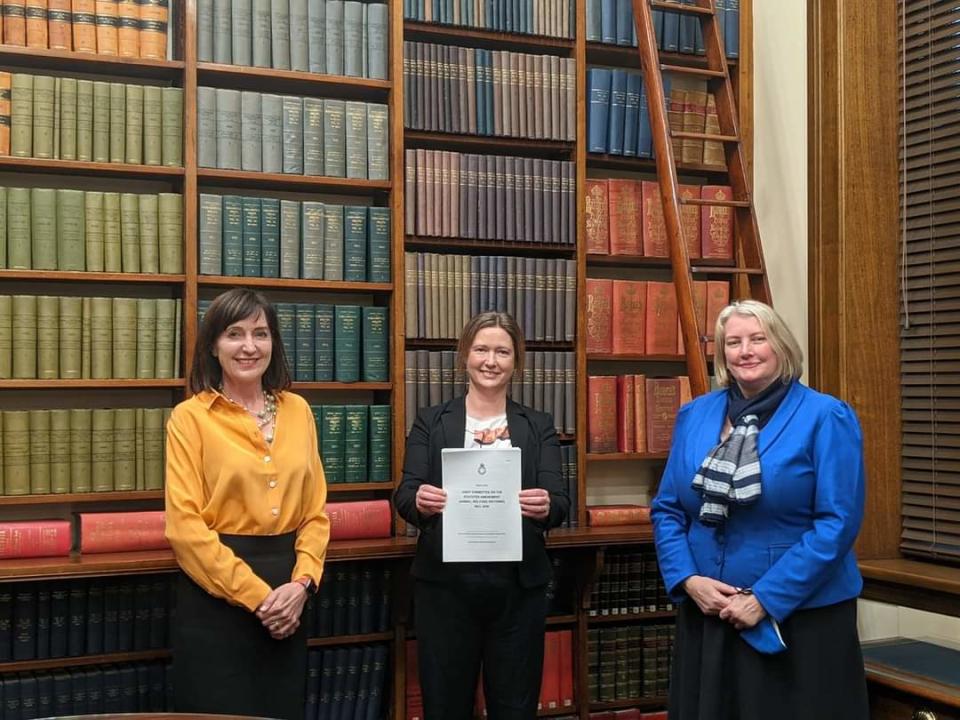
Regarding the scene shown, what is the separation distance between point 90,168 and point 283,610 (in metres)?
1.54

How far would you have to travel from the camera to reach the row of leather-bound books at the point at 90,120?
300 centimetres

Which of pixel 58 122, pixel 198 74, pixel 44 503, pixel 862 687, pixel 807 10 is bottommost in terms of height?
pixel 862 687

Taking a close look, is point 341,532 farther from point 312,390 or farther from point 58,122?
point 58,122

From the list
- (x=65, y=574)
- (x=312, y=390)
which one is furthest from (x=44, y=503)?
(x=312, y=390)

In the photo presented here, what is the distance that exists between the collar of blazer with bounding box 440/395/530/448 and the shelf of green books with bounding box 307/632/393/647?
0.88m

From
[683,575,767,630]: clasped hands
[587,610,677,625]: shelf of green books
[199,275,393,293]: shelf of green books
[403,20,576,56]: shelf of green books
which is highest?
[403,20,576,56]: shelf of green books

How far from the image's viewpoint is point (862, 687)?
222 cm

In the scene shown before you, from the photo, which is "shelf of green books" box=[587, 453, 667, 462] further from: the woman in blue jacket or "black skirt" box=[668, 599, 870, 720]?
"black skirt" box=[668, 599, 870, 720]

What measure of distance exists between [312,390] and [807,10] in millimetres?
2107

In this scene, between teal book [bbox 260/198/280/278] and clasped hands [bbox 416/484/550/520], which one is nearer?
→ clasped hands [bbox 416/484/550/520]

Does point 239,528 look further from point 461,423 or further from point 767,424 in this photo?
point 767,424

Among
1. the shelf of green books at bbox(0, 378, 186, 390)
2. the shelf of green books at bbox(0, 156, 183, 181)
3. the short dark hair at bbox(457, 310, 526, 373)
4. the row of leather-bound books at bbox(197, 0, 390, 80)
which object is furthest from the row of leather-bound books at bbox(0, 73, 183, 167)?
the short dark hair at bbox(457, 310, 526, 373)

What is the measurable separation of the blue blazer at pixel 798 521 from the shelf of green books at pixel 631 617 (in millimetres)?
1246

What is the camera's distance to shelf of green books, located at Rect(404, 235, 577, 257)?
3.47 m
